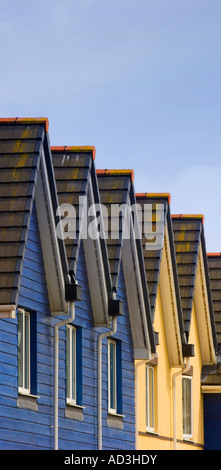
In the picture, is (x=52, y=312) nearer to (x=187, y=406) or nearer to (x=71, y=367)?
(x=71, y=367)

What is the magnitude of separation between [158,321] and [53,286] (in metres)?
7.94

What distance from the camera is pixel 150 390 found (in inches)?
1122

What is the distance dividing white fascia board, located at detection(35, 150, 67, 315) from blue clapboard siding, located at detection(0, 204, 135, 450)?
0.12 metres

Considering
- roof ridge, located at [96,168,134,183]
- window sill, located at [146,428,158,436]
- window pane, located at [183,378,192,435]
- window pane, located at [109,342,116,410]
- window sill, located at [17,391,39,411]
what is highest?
roof ridge, located at [96,168,134,183]

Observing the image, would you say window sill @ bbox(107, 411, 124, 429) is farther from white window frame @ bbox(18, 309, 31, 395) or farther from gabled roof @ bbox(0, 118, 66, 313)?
white window frame @ bbox(18, 309, 31, 395)

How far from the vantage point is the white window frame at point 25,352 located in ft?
66.9

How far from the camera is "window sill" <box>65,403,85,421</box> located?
2234 cm

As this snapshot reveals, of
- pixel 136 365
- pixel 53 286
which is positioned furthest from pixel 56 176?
pixel 136 365

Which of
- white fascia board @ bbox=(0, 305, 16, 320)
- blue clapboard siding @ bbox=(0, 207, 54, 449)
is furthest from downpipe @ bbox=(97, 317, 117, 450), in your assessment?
white fascia board @ bbox=(0, 305, 16, 320)

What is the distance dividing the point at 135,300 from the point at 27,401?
6.31 metres

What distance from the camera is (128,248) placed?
1005 inches

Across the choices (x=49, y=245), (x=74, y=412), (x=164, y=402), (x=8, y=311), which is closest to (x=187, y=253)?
(x=164, y=402)

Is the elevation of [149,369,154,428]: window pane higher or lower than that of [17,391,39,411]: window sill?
higher
